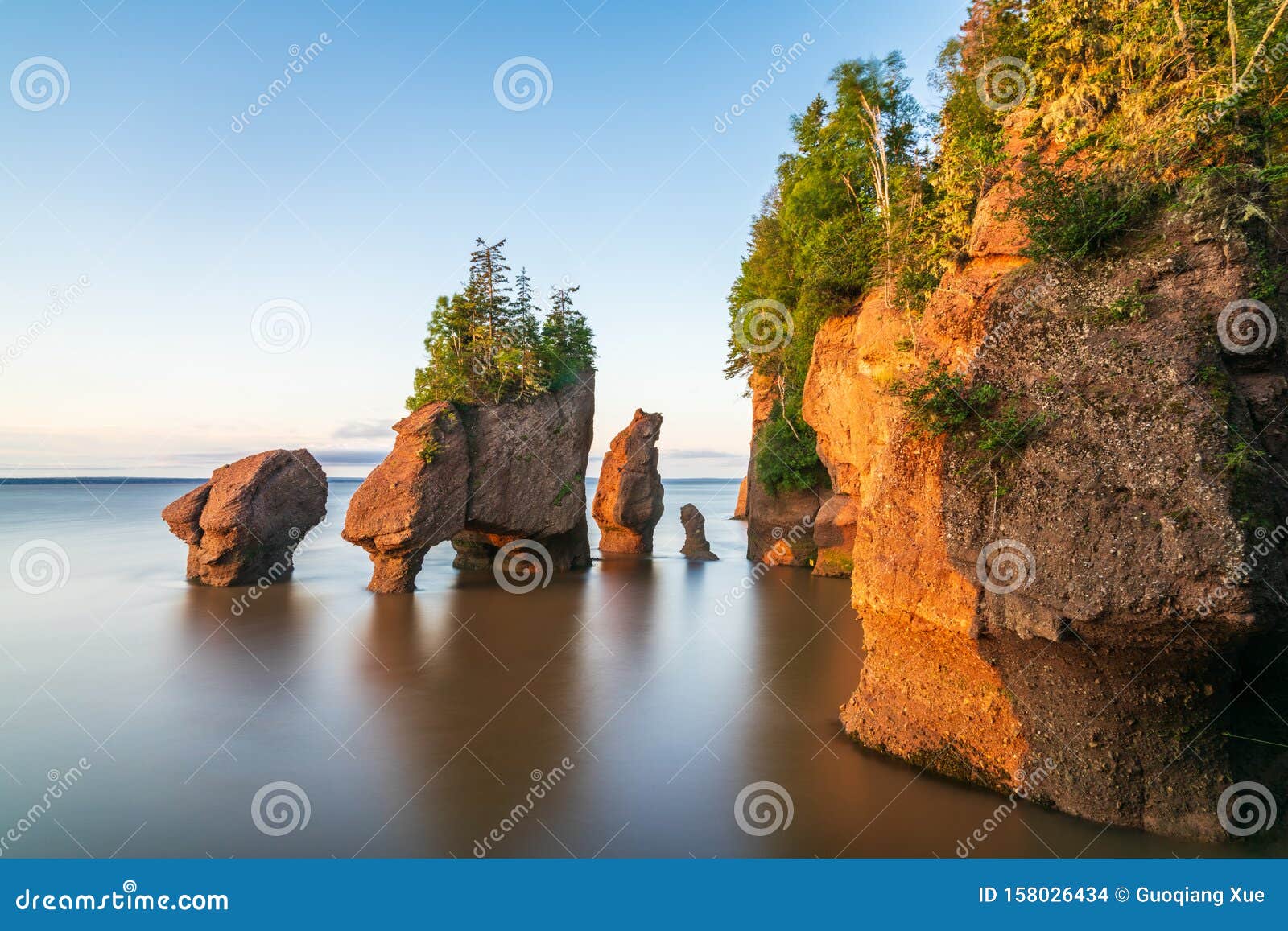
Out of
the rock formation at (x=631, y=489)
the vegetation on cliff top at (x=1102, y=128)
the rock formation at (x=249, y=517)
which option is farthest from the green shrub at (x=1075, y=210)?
the rock formation at (x=631, y=489)

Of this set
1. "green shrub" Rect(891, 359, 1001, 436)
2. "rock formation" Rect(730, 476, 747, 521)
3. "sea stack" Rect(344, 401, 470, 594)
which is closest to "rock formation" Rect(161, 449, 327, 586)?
"sea stack" Rect(344, 401, 470, 594)

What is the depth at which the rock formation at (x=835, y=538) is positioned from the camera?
76.7 ft

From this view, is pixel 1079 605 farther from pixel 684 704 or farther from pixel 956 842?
pixel 684 704

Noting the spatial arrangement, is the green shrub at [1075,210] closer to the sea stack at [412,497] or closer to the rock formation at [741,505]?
the sea stack at [412,497]

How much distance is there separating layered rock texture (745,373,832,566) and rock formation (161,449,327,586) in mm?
18067

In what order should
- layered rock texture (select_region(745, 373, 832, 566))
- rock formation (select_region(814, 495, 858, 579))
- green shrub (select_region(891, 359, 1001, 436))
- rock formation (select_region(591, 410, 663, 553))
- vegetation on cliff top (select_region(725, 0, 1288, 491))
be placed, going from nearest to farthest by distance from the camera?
vegetation on cliff top (select_region(725, 0, 1288, 491)) < green shrub (select_region(891, 359, 1001, 436)) < rock formation (select_region(814, 495, 858, 579)) < layered rock texture (select_region(745, 373, 832, 566)) < rock formation (select_region(591, 410, 663, 553))

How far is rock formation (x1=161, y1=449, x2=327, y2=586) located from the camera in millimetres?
21391

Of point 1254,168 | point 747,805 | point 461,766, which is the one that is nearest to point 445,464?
point 461,766


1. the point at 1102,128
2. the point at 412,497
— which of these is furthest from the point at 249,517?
the point at 1102,128

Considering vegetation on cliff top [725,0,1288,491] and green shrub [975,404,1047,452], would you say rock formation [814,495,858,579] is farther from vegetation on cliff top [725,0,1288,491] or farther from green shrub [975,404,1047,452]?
green shrub [975,404,1047,452]

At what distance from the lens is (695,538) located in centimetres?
3359

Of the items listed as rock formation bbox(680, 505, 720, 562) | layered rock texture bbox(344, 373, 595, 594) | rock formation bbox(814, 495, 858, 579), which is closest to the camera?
layered rock texture bbox(344, 373, 595, 594)

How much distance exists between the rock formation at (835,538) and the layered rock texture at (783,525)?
237 centimetres

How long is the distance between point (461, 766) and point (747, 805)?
4.01 meters
